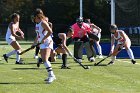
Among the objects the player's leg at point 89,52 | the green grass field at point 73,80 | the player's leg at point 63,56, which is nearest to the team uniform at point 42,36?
the green grass field at point 73,80

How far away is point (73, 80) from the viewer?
45.8ft

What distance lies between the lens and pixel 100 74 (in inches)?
619

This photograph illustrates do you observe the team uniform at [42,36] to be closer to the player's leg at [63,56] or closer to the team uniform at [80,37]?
the player's leg at [63,56]

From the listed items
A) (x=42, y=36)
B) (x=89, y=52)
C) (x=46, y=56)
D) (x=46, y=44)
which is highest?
(x=42, y=36)

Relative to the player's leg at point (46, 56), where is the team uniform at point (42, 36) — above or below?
above

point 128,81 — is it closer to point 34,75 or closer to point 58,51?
point 34,75

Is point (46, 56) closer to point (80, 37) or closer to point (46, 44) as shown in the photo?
point (46, 44)

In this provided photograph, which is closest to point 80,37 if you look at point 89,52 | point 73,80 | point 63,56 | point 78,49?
point 78,49

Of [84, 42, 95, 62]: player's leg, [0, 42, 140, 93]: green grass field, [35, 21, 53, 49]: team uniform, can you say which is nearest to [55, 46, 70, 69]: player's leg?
[0, 42, 140, 93]: green grass field

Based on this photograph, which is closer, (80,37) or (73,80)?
(73,80)

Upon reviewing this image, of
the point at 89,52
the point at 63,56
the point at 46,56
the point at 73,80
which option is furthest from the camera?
the point at 89,52

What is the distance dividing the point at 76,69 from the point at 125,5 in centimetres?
2227

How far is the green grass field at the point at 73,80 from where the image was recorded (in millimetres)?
12062

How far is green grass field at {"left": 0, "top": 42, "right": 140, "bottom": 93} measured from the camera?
12.1 meters
